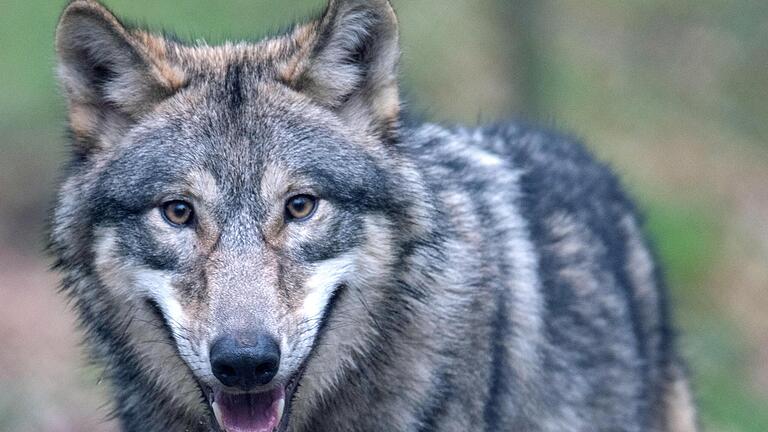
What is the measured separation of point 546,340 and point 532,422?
0.36 meters

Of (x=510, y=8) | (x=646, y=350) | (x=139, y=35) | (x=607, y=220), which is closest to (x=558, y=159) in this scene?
(x=607, y=220)

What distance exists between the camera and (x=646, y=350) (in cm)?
623

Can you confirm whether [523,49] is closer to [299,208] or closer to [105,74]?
[105,74]

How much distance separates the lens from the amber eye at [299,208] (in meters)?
4.28

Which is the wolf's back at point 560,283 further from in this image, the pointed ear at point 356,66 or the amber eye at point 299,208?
the amber eye at point 299,208

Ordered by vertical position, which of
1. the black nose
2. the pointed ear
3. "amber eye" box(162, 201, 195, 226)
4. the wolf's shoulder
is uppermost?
the wolf's shoulder

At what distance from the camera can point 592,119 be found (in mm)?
14266

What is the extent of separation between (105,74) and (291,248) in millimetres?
1076

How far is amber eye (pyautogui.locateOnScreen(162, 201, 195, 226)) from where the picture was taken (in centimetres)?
426

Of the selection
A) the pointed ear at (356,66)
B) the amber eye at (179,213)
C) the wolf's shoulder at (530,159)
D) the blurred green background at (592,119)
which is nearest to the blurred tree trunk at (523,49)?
the blurred green background at (592,119)

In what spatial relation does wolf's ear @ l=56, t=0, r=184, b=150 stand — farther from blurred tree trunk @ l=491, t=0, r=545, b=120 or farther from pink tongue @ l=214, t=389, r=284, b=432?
blurred tree trunk @ l=491, t=0, r=545, b=120

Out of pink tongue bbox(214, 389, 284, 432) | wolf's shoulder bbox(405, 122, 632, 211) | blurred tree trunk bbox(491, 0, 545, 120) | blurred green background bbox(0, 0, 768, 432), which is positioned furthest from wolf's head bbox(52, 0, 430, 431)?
blurred tree trunk bbox(491, 0, 545, 120)

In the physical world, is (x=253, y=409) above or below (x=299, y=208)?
below

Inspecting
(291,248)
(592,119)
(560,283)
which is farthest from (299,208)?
(592,119)
